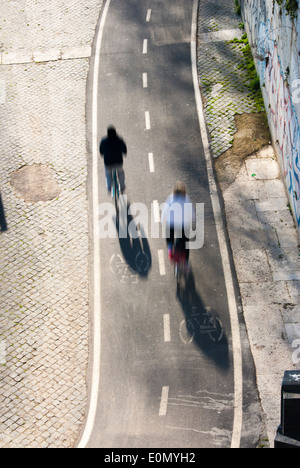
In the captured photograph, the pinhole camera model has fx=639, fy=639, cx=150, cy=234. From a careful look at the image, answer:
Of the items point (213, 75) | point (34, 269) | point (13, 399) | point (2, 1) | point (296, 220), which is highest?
point (2, 1)

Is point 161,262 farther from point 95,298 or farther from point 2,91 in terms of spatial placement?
point 2,91

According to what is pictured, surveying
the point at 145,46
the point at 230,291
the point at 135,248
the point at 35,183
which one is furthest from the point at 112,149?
the point at 145,46

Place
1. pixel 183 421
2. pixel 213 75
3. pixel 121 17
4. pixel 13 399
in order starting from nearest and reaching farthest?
pixel 183 421, pixel 13 399, pixel 213 75, pixel 121 17

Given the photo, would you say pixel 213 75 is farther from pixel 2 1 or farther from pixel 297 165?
pixel 2 1

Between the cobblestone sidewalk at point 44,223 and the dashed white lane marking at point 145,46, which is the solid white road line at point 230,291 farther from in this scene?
the cobblestone sidewalk at point 44,223

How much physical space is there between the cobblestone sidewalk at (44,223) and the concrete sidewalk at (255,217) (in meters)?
3.49

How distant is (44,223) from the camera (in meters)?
15.5

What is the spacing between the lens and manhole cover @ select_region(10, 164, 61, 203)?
634 inches

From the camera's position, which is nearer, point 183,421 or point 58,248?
point 183,421

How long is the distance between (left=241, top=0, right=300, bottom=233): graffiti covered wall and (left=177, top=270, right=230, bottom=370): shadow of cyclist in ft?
9.94

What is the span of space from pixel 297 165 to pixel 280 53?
9.46 ft

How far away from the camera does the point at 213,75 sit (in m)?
18.9

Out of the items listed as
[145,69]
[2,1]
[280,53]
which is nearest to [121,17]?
[145,69]

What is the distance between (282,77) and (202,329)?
6.13 metres
